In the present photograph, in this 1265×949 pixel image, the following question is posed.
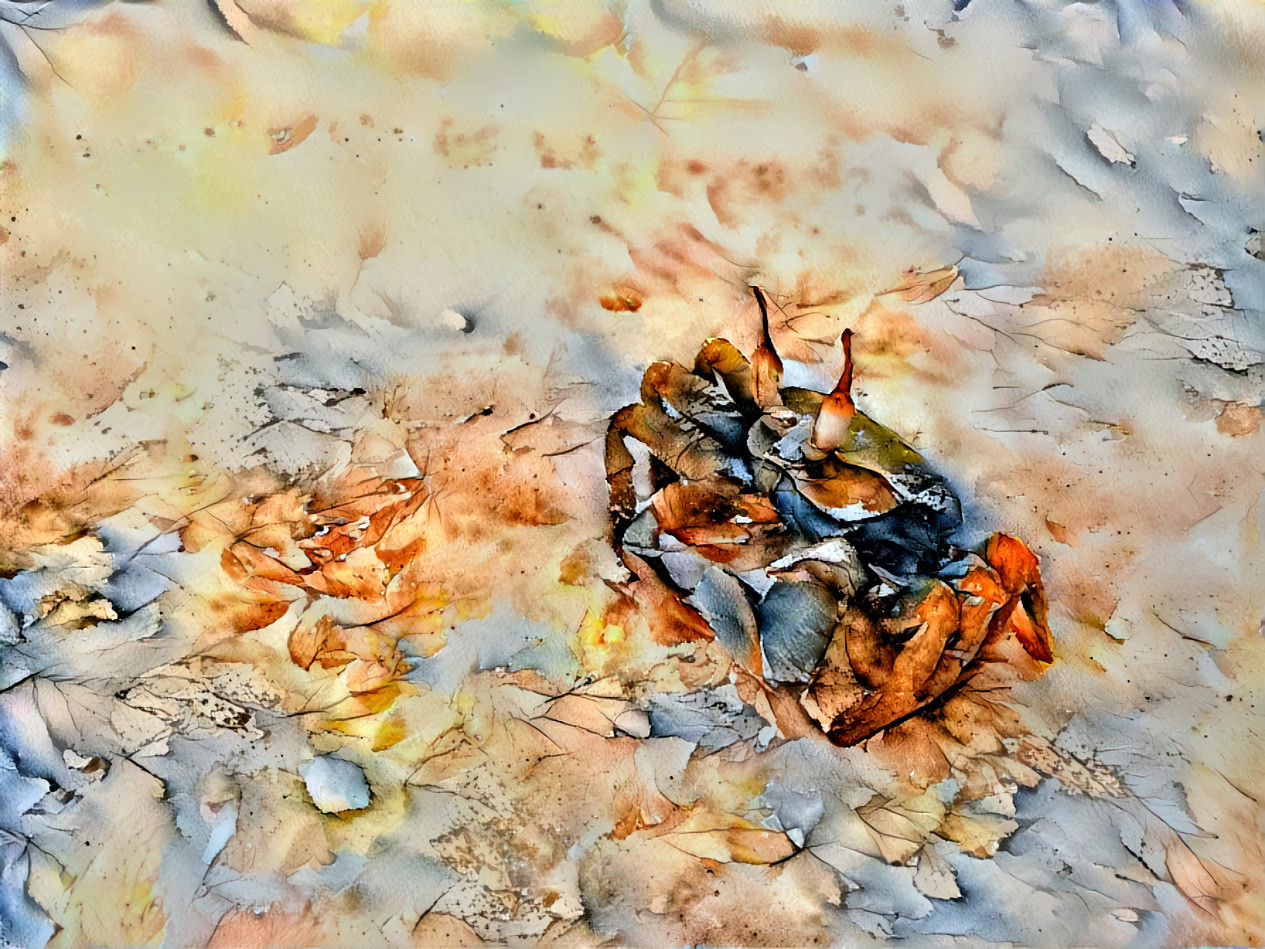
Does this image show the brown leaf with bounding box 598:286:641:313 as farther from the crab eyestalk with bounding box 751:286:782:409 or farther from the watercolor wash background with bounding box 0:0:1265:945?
the crab eyestalk with bounding box 751:286:782:409

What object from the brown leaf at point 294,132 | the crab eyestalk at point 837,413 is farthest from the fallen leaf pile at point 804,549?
the brown leaf at point 294,132

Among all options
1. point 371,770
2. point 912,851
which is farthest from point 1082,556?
point 371,770

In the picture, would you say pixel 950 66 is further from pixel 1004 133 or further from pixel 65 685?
pixel 65 685

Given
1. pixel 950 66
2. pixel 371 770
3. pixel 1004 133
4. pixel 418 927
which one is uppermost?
pixel 950 66

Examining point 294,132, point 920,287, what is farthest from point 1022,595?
point 294,132

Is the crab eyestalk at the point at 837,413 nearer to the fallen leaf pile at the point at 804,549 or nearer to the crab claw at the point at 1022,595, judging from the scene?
the fallen leaf pile at the point at 804,549

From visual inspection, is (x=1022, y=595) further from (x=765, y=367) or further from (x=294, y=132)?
(x=294, y=132)

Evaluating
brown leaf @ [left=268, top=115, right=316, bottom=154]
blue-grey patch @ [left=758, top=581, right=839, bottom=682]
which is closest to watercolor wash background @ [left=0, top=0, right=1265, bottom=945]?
brown leaf @ [left=268, top=115, right=316, bottom=154]

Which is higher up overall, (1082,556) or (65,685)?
(1082,556)
